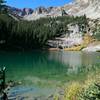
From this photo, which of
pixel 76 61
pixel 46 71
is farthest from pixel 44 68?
pixel 76 61

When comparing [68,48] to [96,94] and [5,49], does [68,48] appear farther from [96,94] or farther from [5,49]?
[96,94]

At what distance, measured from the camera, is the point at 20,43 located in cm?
15875

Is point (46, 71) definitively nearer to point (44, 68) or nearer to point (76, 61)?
point (44, 68)

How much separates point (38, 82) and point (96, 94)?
34191 millimetres

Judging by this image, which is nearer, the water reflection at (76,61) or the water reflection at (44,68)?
the water reflection at (44,68)

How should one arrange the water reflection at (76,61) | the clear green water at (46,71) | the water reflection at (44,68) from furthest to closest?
the water reflection at (76,61) → the water reflection at (44,68) → the clear green water at (46,71)

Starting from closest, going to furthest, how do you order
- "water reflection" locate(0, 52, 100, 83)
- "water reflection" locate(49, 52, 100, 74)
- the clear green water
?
the clear green water < "water reflection" locate(0, 52, 100, 83) < "water reflection" locate(49, 52, 100, 74)

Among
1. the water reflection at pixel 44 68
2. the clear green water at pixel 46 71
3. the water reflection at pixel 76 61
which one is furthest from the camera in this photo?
the water reflection at pixel 76 61

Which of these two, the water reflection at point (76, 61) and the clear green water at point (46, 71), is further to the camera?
the water reflection at point (76, 61)

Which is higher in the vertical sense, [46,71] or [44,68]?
[44,68]

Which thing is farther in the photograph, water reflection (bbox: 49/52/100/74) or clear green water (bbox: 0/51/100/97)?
water reflection (bbox: 49/52/100/74)

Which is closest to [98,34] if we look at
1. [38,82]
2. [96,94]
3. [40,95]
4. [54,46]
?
A: [96,94]

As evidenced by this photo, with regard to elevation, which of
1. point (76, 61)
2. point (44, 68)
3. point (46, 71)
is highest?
point (76, 61)

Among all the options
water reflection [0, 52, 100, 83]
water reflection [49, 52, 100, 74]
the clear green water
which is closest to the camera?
the clear green water
